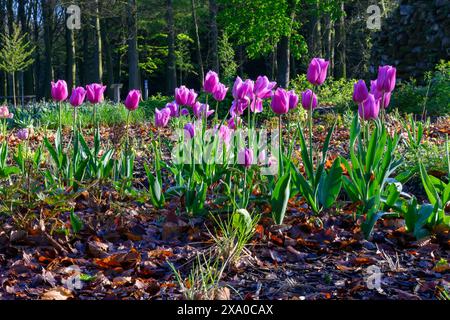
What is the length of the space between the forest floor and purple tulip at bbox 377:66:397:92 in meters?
0.72

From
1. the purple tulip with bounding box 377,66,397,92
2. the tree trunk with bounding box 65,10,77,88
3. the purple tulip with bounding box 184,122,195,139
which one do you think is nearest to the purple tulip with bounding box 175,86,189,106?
the purple tulip with bounding box 184,122,195,139

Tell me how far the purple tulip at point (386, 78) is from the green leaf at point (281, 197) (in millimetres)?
677

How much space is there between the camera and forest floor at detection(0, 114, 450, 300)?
2.34 metres

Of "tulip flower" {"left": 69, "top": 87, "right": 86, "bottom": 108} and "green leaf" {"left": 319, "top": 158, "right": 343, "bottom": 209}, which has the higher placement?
"tulip flower" {"left": 69, "top": 87, "right": 86, "bottom": 108}

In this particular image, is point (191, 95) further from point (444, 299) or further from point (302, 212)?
point (444, 299)

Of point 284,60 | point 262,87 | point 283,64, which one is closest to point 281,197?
point 262,87

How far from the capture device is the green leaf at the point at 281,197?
115 inches

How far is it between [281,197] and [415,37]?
9.92 m

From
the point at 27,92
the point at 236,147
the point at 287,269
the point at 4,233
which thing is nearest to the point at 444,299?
the point at 287,269

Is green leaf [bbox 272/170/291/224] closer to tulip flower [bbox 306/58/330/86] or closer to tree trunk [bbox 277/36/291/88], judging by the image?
tulip flower [bbox 306/58/330/86]

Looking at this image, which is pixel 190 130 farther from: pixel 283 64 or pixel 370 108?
pixel 283 64

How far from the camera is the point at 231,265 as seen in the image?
2570 mm

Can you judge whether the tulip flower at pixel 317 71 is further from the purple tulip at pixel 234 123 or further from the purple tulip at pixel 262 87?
the purple tulip at pixel 234 123
